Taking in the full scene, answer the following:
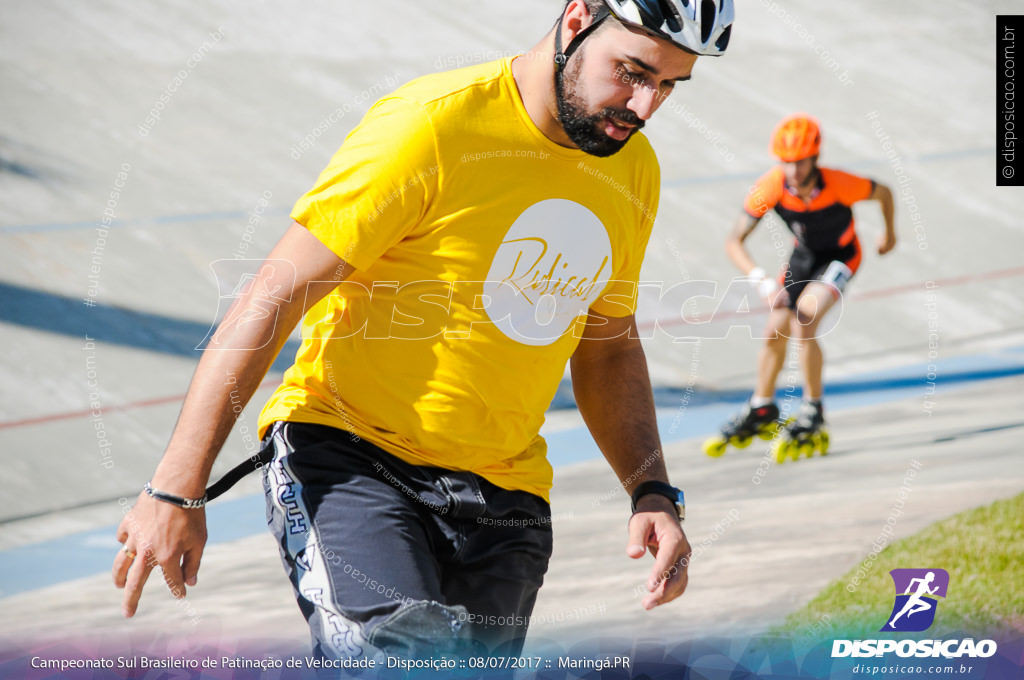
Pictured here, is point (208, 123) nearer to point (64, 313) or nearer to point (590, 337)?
point (64, 313)

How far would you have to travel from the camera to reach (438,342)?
6.66ft

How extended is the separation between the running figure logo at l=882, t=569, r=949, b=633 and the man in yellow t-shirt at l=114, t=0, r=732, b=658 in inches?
69.0

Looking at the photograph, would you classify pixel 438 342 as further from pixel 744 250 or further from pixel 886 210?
pixel 886 210

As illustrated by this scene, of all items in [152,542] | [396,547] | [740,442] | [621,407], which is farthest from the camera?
[740,442]

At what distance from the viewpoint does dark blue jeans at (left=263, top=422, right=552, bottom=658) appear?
1835 millimetres

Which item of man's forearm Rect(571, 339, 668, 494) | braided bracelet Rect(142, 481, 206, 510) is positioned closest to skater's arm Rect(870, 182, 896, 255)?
man's forearm Rect(571, 339, 668, 494)

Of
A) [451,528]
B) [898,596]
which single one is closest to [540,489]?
[451,528]

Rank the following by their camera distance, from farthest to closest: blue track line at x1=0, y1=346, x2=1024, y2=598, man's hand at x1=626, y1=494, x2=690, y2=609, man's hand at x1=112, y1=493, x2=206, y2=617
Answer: blue track line at x1=0, y1=346, x2=1024, y2=598, man's hand at x1=626, y1=494, x2=690, y2=609, man's hand at x1=112, y1=493, x2=206, y2=617

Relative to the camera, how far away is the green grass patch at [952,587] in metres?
3.60

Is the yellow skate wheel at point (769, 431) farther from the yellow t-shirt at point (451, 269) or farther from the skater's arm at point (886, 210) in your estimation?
the yellow t-shirt at point (451, 269)

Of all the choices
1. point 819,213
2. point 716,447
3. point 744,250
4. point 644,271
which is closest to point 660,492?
point 716,447

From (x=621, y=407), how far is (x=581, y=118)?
2.44 feet

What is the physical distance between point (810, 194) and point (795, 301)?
668 mm

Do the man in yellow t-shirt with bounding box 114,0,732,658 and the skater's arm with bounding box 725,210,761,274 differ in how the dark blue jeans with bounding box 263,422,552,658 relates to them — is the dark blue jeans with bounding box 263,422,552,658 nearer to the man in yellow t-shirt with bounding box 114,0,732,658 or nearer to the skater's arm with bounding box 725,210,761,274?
the man in yellow t-shirt with bounding box 114,0,732,658
